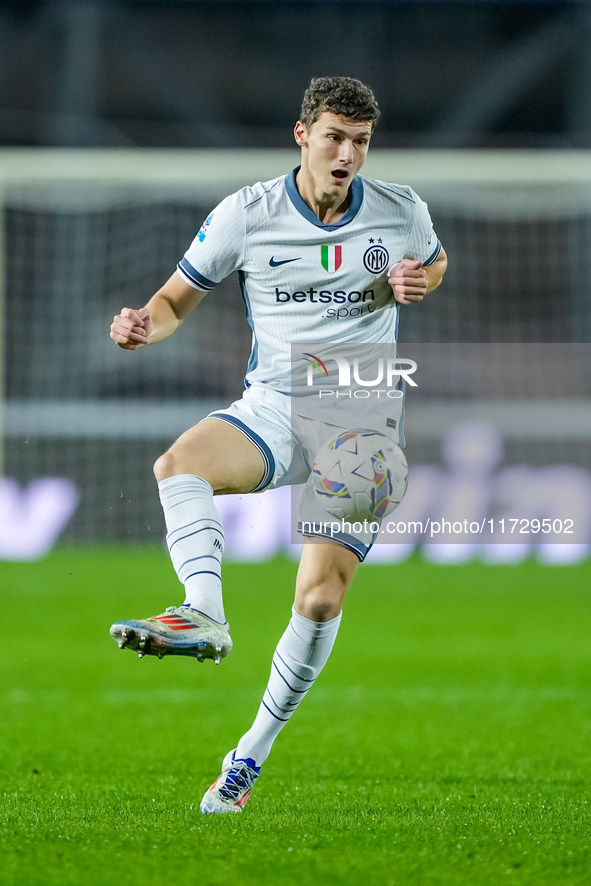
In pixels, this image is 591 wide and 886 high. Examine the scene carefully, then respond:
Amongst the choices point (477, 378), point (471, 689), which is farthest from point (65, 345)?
point (471, 689)

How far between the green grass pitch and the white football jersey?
166cm

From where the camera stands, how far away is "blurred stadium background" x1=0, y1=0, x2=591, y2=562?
1471 cm

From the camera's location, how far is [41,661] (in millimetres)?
9234

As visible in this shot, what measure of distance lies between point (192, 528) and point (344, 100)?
5.05ft

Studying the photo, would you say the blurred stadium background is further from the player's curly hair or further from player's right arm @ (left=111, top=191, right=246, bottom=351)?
the player's curly hair

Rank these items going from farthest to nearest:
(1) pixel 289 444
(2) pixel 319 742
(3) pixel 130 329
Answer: (2) pixel 319 742, (1) pixel 289 444, (3) pixel 130 329

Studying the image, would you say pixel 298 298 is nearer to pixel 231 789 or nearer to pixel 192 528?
pixel 192 528

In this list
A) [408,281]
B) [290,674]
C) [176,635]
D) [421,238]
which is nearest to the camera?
[176,635]

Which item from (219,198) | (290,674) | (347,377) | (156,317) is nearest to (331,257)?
(347,377)

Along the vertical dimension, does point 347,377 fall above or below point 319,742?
above

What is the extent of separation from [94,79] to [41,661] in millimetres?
17725

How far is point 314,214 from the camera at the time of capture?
14.5 ft

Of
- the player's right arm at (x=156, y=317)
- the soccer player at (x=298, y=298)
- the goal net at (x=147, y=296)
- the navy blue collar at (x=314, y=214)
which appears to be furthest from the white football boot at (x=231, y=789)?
the goal net at (x=147, y=296)

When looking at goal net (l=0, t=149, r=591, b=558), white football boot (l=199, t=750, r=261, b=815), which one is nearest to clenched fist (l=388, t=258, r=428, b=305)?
white football boot (l=199, t=750, r=261, b=815)
